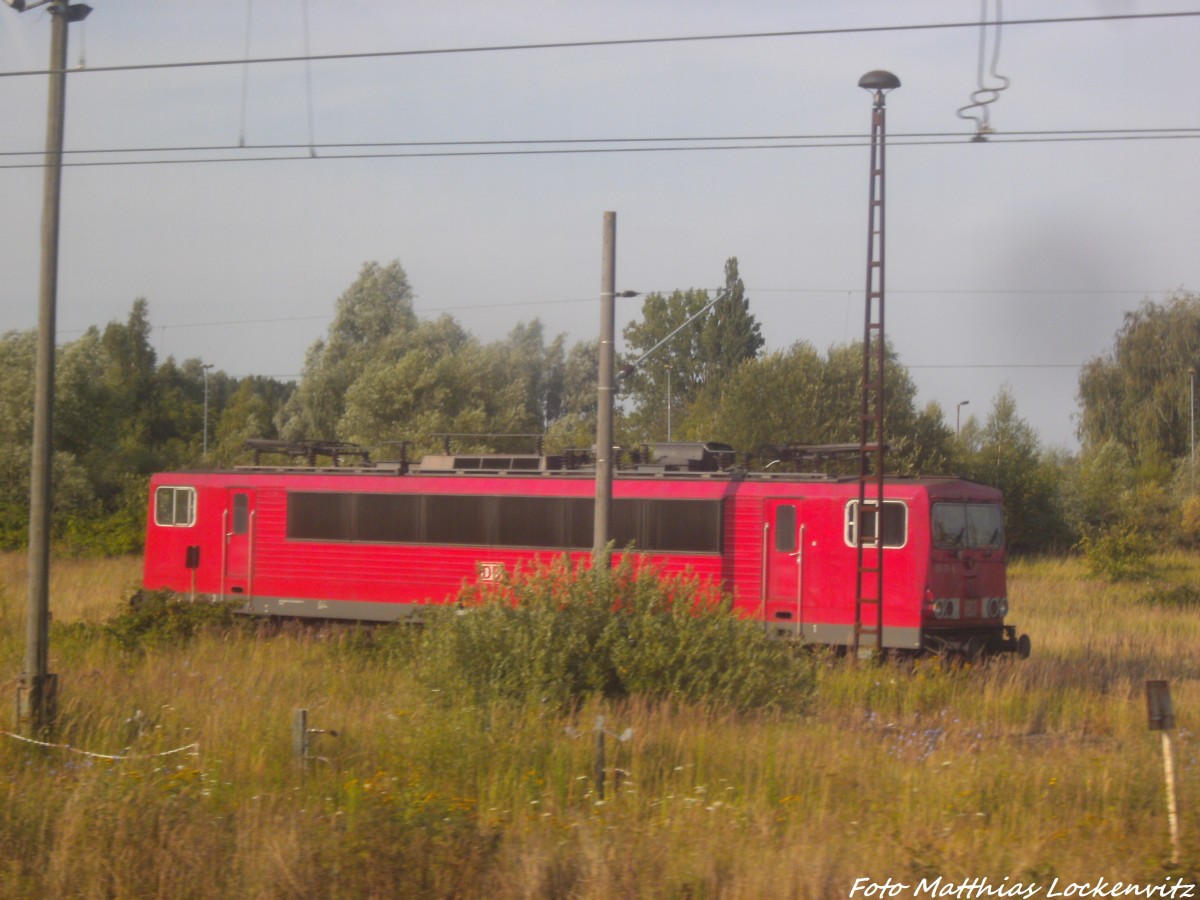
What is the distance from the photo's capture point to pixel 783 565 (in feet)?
57.5

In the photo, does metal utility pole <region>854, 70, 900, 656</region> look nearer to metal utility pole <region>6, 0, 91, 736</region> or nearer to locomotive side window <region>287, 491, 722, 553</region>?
locomotive side window <region>287, 491, 722, 553</region>

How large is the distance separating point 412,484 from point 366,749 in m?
11.1

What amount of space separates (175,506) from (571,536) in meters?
7.66

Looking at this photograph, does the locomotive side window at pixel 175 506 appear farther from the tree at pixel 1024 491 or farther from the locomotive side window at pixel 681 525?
the tree at pixel 1024 491

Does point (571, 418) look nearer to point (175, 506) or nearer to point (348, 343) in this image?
point (348, 343)

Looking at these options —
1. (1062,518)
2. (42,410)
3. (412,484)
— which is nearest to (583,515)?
(412,484)

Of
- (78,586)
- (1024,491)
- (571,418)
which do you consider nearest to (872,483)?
(78,586)

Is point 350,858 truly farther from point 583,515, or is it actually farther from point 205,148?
point 583,515

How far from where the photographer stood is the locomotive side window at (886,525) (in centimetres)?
1689

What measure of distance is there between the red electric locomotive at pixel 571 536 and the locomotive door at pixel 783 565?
2 cm

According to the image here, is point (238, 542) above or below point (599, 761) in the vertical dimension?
above

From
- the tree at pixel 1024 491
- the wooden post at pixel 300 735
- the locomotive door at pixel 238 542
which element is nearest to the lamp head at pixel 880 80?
the wooden post at pixel 300 735

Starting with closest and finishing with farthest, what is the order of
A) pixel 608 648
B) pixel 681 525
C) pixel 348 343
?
pixel 608 648
pixel 681 525
pixel 348 343

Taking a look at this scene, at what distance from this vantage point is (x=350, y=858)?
6480 millimetres
